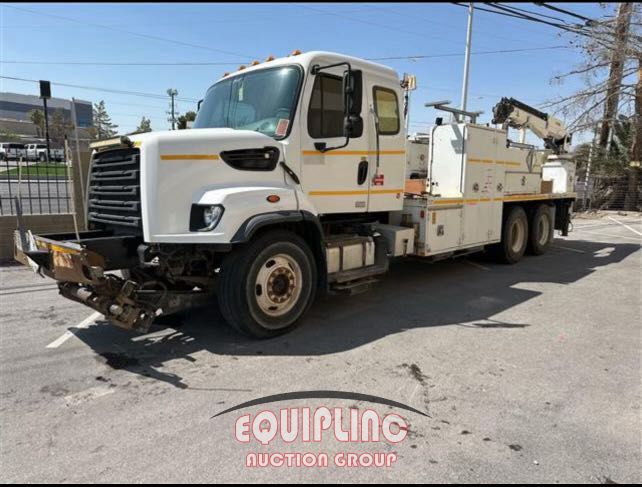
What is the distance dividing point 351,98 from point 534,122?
7.79m

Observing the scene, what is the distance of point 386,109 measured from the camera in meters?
5.96

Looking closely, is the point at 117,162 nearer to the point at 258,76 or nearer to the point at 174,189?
the point at 174,189

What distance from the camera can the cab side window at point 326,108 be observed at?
201 inches

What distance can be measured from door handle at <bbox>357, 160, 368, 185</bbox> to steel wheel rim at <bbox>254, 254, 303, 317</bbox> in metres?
1.45

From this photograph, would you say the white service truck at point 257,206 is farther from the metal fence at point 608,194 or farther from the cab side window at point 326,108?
the metal fence at point 608,194

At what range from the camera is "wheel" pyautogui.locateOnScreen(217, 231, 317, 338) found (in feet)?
14.9

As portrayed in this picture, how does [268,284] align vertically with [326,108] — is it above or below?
below

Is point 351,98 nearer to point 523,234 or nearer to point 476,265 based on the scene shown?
point 476,265

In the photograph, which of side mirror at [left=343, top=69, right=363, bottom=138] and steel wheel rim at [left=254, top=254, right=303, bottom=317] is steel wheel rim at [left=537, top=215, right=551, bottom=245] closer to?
side mirror at [left=343, top=69, right=363, bottom=138]

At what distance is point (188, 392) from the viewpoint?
3.69 metres

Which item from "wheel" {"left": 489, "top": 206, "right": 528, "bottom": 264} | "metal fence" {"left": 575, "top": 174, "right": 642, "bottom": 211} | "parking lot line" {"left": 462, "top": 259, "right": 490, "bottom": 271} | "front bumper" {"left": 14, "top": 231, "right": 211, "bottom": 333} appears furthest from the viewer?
"metal fence" {"left": 575, "top": 174, "right": 642, "bottom": 211}

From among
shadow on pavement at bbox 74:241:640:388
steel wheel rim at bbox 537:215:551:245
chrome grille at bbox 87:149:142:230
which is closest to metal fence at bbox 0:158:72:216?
chrome grille at bbox 87:149:142:230

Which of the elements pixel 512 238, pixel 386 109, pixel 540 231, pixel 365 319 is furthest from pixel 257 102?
pixel 540 231

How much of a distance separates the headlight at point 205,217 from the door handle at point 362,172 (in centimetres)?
207
